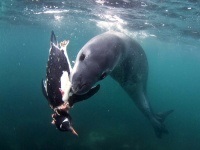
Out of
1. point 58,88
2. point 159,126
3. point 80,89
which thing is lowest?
point 159,126

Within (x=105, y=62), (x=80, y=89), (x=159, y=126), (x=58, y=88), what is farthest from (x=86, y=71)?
(x=159, y=126)

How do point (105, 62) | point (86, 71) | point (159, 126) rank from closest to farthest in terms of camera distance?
point (86, 71) → point (105, 62) → point (159, 126)

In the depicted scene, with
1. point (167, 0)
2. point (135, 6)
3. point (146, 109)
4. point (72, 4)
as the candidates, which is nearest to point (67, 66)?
point (146, 109)

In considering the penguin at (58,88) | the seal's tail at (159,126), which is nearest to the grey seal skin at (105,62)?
the penguin at (58,88)

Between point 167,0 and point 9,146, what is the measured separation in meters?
11.2

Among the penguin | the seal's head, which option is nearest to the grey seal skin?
the seal's head

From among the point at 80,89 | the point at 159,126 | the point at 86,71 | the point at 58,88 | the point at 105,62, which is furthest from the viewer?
the point at 159,126

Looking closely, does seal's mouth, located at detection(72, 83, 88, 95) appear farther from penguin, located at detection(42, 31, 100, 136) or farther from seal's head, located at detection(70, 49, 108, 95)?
penguin, located at detection(42, 31, 100, 136)

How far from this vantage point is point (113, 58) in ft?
15.4

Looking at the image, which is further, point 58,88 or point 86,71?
point 86,71

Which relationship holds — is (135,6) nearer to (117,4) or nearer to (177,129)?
(117,4)

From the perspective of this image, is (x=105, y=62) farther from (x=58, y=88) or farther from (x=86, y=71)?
(x=58, y=88)

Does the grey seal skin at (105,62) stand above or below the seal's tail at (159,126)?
above

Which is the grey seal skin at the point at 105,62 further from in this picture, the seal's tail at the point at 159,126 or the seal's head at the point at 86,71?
the seal's tail at the point at 159,126
